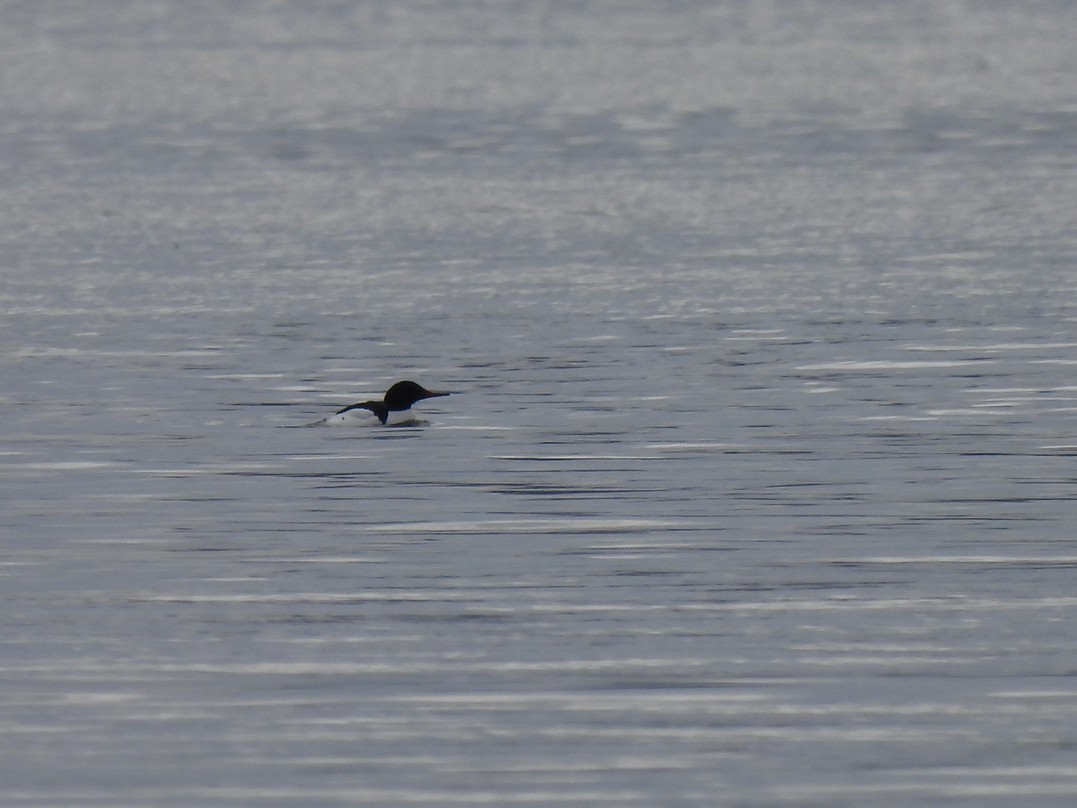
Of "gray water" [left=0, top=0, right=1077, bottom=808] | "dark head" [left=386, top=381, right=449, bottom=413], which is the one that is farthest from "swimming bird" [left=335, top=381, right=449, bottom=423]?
"gray water" [left=0, top=0, right=1077, bottom=808]

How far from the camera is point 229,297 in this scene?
20.9m

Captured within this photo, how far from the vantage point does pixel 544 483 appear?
13039 millimetres

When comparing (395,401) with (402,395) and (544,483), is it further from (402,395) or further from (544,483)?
(544,483)

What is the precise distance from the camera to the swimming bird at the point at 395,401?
14.9m

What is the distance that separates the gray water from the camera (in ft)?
27.3

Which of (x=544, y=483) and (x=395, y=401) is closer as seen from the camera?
(x=544, y=483)

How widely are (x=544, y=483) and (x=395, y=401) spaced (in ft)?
7.38

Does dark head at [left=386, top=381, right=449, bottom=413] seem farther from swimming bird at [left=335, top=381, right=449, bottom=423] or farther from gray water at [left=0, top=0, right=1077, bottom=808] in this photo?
gray water at [left=0, top=0, right=1077, bottom=808]

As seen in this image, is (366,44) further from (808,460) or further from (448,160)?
(808,460)

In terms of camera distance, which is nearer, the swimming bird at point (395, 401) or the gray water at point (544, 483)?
the gray water at point (544, 483)

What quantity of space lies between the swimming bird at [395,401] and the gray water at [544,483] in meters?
0.17

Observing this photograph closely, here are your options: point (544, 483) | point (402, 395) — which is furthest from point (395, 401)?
point (544, 483)

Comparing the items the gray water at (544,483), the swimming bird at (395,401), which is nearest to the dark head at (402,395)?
the swimming bird at (395,401)

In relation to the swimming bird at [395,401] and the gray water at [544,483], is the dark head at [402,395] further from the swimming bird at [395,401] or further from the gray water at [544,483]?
the gray water at [544,483]
